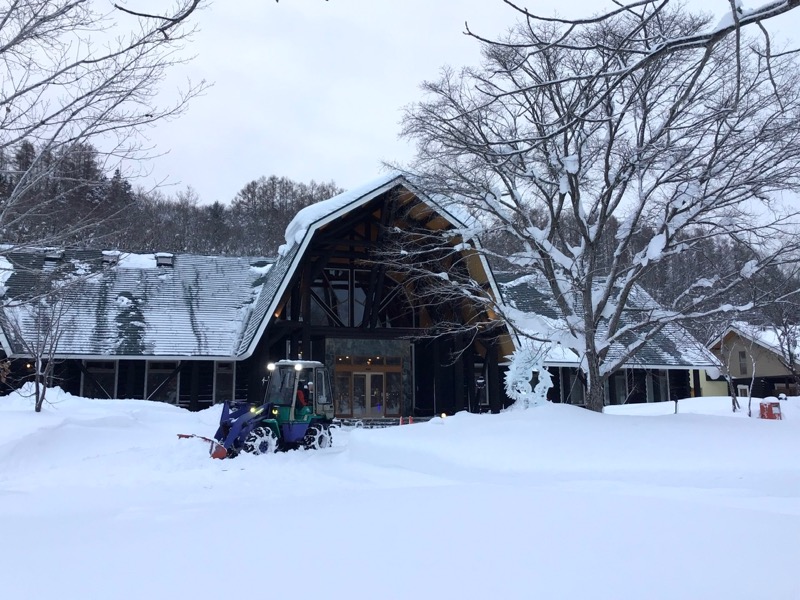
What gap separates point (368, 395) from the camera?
2445 cm

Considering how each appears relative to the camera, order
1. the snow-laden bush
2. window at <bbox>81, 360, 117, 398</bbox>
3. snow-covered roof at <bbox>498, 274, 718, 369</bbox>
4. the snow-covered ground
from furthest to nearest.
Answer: snow-covered roof at <bbox>498, 274, 718, 369</bbox>
window at <bbox>81, 360, 117, 398</bbox>
the snow-laden bush
the snow-covered ground

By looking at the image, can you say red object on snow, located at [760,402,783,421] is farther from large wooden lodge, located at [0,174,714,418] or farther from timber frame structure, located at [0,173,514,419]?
timber frame structure, located at [0,173,514,419]

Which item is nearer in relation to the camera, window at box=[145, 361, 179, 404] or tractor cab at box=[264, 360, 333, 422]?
tractor cab at box=[264, 360, 333, 422]

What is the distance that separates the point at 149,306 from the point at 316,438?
1209 centimetres

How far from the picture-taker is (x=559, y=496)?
6418 mm

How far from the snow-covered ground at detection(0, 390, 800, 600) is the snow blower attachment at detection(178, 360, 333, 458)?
121cm

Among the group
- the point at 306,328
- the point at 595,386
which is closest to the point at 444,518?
the point at 595,386

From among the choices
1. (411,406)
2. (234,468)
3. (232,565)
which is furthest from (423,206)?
(232,565)

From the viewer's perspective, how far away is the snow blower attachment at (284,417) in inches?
502

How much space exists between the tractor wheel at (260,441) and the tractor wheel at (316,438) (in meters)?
0.77

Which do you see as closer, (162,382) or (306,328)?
(306,328)

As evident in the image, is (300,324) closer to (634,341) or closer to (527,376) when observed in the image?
(527,376)

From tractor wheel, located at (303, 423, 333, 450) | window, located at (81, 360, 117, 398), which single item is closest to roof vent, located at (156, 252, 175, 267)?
→ window, located at (81, 360, 117, 398)

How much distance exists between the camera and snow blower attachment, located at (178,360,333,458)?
12.7 metres
